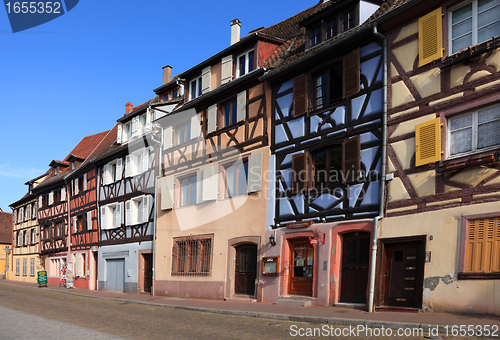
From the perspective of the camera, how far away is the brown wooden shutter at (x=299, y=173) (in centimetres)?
1591

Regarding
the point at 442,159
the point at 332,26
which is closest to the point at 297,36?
the point at 332,26

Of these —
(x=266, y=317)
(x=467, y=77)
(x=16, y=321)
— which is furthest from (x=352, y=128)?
(x=16, y=321)

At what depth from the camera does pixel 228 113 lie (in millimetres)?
20500

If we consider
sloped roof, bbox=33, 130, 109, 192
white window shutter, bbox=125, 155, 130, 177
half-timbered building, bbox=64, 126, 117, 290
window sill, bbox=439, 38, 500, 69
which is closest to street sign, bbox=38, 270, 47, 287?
half-timbered building, bbox=64, 126, 117, 290

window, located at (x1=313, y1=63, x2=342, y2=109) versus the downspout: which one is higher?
window, located at (x1=313, y1=63, x2=342, y2=109)

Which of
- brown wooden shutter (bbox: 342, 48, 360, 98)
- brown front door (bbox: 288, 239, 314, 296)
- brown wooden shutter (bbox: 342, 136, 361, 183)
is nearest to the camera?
brown wooden shutter (bbox: 342, 136, 361, 183)

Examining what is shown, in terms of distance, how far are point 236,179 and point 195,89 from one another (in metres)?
5.95

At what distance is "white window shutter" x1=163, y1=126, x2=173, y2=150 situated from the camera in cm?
2380

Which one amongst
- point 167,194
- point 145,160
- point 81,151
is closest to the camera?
point 167,194

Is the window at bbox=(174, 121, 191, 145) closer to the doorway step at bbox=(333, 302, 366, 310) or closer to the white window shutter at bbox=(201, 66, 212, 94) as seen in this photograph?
the white window shutter at bbox=(201, 66, 212, 94)

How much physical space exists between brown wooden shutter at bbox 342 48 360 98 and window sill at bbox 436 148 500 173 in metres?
3.72

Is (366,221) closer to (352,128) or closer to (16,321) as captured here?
(352,128)

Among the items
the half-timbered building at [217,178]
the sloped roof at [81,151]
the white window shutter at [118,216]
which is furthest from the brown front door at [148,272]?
the sloped roof at [81,151]

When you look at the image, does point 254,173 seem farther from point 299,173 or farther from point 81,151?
point 81,151
